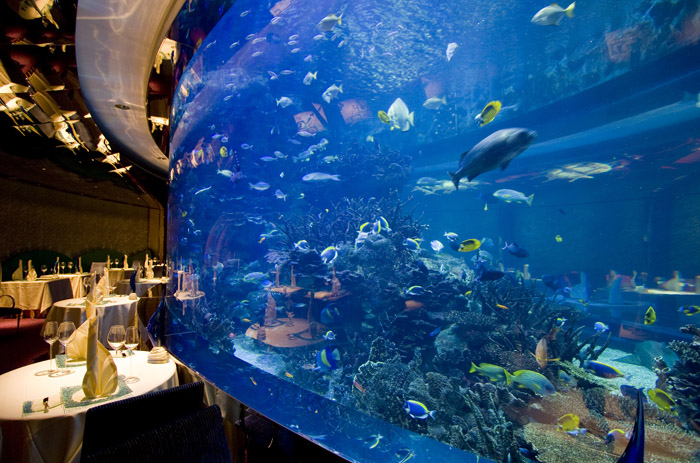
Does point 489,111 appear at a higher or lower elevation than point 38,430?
higher

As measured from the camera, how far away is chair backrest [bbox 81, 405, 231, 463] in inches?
49.2

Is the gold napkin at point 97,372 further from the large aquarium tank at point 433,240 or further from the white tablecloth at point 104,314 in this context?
the white tablecloth at point 104,314

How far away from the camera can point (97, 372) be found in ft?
6.29

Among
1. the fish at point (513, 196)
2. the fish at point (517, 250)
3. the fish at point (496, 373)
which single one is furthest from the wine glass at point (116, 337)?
the fish at point (513, 196)

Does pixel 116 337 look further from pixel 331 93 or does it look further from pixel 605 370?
pixel 605 370

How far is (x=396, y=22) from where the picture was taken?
5.32m

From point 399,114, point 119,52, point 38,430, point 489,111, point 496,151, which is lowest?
point 38,430

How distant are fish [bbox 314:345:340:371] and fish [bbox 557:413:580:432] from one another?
2.04m

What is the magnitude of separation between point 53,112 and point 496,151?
904 centimetres

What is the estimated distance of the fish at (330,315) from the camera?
3.62 metres

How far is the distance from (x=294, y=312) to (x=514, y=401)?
2.44 m

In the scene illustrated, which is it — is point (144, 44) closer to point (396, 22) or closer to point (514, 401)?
point (396, 22)

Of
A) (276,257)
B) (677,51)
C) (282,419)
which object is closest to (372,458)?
(282,419)

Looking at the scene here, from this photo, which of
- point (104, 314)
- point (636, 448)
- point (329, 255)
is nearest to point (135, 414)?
point (636, 448)
